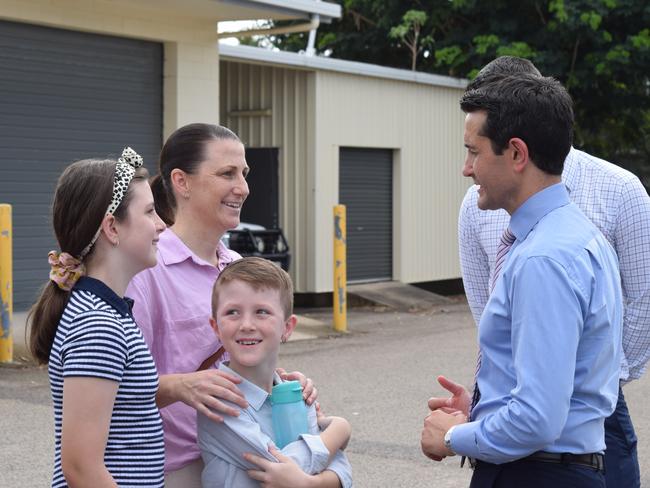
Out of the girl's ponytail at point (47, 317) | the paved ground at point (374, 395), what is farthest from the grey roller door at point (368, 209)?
the girl's ponytail at point (47, 317)

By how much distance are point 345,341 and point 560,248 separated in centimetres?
1180

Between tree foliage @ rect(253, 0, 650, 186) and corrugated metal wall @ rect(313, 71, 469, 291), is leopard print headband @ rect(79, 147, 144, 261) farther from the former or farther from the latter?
tree foliage @ rect(253, 0, 650, 186)

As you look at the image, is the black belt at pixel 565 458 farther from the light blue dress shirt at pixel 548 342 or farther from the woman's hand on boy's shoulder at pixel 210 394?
the woman's hand on boy's shoulder at pixel 210 394

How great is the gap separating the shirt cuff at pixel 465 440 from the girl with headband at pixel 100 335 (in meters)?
0.80

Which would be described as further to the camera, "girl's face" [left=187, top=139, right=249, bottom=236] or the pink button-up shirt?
"girl's face" [left=187, top=139, right=249, bottom=236]

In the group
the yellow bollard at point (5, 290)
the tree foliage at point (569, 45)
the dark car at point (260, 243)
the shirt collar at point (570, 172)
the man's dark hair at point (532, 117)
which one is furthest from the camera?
the tree foliage at point (569, 45)

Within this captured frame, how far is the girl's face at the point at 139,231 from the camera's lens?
10.3ft

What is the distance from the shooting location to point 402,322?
1716 cm

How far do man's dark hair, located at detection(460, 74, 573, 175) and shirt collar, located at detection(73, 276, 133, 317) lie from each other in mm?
1077

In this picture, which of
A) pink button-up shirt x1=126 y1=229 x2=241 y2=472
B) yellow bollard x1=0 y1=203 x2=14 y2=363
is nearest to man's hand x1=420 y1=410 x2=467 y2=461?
pink button-up shirt x1=126 y1=229 x2=241 y2=472

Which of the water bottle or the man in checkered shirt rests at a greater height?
the man in checkered shirt

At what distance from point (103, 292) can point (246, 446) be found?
606mm

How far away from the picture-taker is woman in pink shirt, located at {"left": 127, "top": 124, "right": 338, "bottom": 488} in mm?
3262

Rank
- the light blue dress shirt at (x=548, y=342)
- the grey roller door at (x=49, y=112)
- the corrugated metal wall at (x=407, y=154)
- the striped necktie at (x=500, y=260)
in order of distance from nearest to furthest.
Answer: the light blue dress shirt at (x=548, y=342)
the striped necktie at (x=500, y=260)
the grey roller door at (x=49, y=112)
the corrugated metal wall at (x=407, y=154)
